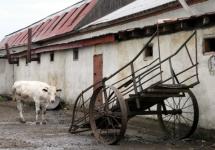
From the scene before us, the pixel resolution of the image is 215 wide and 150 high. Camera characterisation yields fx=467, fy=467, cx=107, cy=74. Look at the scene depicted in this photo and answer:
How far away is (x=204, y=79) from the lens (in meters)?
12.2

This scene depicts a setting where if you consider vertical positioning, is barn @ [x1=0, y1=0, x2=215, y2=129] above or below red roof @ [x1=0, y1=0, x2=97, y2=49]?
below

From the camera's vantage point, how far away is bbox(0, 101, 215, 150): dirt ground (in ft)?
36.5

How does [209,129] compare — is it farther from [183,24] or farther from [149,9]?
[149,9]

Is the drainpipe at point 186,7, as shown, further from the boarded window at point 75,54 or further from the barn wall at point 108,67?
the boarded window at point 75,54

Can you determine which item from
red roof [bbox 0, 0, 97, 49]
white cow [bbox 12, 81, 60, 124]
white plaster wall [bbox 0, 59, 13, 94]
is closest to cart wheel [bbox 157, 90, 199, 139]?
white cow [bbox 12, 81, 60, 124]

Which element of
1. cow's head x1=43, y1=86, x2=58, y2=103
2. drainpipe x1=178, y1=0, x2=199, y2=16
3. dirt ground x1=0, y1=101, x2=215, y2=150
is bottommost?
dirt ground x1=0, y1=101, x2=215, y2=150

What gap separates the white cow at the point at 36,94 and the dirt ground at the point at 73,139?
0.81 metres

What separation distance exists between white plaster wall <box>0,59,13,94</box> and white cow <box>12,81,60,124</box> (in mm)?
14372

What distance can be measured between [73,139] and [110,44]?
649cm

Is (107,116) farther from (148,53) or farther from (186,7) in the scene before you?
(186,7)

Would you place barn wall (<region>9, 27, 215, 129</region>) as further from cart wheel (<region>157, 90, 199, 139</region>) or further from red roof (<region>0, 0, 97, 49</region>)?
red roof (<region>0, 0, 97, 49</region>)

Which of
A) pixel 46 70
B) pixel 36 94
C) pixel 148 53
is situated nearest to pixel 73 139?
pixel 148 53

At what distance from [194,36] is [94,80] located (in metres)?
7.84

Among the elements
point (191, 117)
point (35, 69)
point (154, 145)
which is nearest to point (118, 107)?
point (154, 145)
